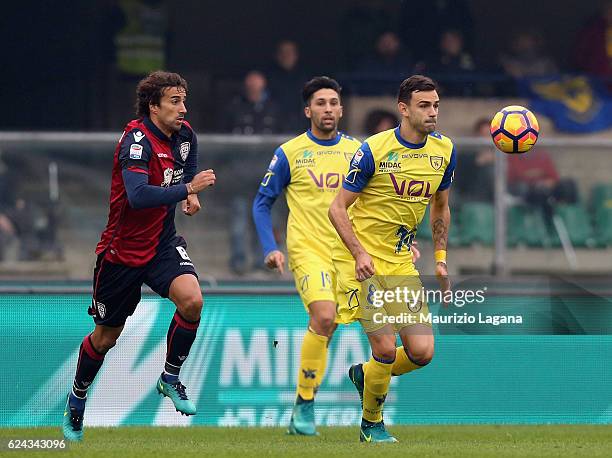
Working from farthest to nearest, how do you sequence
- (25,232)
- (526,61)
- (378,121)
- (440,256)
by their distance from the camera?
(526,61) → (378,121) → (25,232) → (440,256)

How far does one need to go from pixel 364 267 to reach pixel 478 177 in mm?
5347

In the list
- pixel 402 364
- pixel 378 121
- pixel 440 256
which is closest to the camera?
pixel 402 364

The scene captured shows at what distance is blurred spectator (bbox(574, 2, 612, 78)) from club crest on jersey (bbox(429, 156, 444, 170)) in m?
9.85

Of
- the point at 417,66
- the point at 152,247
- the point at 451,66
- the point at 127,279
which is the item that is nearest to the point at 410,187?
the point at 152,247

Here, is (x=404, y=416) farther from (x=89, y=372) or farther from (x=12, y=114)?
(x=12, y=114)

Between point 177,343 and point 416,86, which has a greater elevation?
point 416,86

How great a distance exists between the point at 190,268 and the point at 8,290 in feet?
6.52

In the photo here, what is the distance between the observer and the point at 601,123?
17.5 m

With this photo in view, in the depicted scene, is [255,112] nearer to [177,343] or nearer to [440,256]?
[440,256]

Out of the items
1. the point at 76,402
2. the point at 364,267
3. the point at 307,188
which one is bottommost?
the point at 76,402

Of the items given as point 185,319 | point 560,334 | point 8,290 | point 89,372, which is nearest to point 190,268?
point 185,319

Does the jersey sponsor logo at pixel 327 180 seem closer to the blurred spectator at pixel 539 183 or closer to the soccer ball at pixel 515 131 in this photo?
the soccer ball at pixel 515 131

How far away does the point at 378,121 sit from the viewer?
1591 centimetres

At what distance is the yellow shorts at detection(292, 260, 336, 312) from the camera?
9.63 m
